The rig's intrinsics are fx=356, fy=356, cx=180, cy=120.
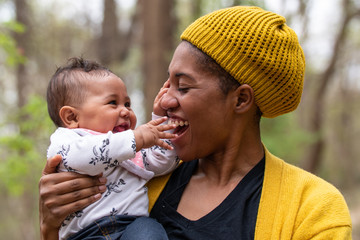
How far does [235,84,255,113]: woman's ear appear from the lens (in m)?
1.85

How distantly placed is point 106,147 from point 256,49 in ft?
2.88

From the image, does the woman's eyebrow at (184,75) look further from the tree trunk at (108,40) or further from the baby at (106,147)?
the tree trunk at (108,40)

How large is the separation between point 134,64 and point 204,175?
10.2m

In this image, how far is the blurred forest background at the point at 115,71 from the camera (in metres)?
5.34

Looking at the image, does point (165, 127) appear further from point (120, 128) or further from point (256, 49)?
point (256, 49)

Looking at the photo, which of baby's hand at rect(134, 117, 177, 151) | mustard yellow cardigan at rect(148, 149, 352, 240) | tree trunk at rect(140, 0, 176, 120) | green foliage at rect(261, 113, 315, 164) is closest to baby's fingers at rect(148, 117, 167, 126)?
baby's hand at rect(134, 117, 177, 151)

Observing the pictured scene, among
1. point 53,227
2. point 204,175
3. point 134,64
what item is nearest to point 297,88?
point 204,175

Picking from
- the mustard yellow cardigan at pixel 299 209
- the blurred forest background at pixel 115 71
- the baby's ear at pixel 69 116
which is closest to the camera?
the mustard yellow cardigan at pixel 299 209

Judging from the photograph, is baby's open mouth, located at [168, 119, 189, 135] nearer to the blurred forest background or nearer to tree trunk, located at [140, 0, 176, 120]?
the blurred forest background

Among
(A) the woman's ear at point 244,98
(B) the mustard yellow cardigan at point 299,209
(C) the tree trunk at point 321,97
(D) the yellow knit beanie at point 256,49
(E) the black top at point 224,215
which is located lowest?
(C) the tree trunk at point 321,97

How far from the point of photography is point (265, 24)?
71.1 inches

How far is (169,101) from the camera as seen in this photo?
1.90 m

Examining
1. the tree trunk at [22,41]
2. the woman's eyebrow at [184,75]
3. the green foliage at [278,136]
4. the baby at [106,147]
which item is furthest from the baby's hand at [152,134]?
the tree trunk at [22,41]

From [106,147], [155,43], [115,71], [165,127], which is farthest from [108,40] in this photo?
[106,147]
